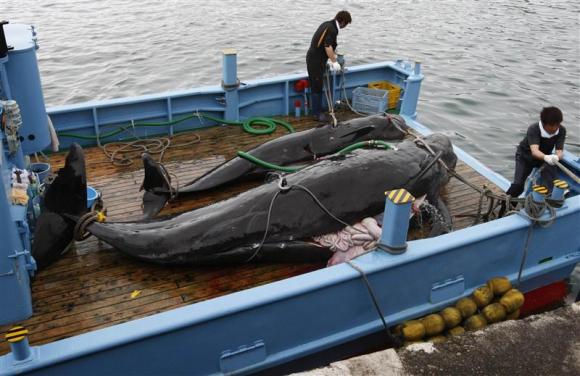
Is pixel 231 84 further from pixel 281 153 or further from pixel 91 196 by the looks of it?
pixel 91 196

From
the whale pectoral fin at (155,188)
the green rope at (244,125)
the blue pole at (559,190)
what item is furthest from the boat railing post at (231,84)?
the blue pole at (559,190)

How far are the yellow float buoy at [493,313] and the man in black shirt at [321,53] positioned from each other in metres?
4.82

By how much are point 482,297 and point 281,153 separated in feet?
11.0

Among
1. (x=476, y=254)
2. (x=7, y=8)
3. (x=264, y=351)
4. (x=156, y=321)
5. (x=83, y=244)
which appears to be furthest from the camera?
(x=7, y=8)

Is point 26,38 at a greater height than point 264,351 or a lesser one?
greater

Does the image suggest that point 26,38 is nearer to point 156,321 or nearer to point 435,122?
point 156,321

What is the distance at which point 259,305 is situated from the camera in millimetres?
4379

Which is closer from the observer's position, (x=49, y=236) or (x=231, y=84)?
(x=49, y=236)

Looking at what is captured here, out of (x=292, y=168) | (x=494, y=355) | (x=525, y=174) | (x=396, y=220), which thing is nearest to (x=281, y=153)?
(x=292, y=168)

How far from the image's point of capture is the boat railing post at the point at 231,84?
8570mm

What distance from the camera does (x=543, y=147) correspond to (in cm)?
654

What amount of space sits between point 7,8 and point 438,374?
22.9m

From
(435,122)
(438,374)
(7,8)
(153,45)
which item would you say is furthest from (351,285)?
(7,8)

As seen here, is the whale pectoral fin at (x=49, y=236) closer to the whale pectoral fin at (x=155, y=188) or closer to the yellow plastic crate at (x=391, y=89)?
the whale pectoral fin at (x=155, y=188)
